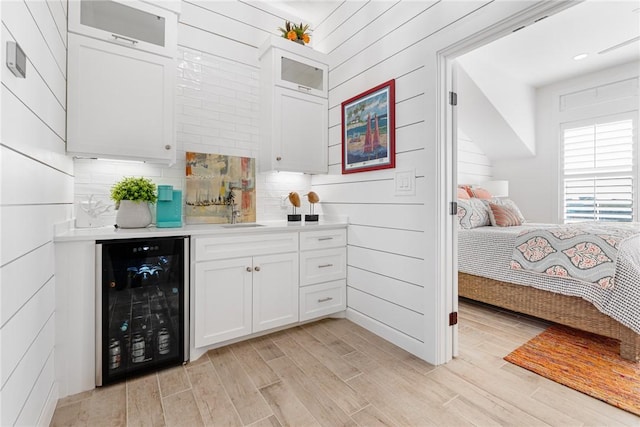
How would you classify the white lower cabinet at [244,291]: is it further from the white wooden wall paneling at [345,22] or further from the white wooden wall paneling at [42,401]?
the white wooden wall paneling at [345,22]

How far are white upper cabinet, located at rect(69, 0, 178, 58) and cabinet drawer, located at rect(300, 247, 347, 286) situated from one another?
1844mm

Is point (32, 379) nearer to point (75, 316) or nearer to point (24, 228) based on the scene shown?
point (75, 316)

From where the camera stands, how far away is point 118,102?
1952mm

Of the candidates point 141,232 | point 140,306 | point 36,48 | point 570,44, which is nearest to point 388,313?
point 140,306

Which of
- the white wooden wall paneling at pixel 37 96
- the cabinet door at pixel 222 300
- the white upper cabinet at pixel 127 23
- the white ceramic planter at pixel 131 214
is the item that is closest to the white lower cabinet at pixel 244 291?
the cabinet door at pixel 222 300

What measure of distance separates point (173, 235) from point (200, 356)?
0.87 metres

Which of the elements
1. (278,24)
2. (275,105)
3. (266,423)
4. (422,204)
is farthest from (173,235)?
(278,24)

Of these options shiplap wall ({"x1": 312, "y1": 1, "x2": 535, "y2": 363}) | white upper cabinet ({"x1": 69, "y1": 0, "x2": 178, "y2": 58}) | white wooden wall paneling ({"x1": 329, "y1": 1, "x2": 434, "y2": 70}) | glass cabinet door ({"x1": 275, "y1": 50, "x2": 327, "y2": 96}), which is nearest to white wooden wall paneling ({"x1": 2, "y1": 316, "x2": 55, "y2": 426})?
white upper cabinet ({"x1": 69, "y1": 0, "x2": 178, "y2": 58})

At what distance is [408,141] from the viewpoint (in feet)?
7.07

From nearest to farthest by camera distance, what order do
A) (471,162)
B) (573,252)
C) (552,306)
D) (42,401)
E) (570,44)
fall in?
(42,401), (573,252), (552,306), (570,44), (471,162)

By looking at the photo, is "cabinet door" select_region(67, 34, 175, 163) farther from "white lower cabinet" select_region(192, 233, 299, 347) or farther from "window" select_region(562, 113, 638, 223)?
"window" select_region(562, 113, 638, 223)

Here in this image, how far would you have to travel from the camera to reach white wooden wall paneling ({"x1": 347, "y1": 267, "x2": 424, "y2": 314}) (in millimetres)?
2105

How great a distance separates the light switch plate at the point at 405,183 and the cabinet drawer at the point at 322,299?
3.40 feet

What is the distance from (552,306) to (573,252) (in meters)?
0.47
